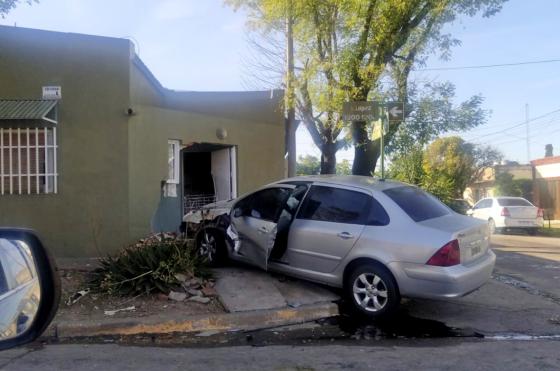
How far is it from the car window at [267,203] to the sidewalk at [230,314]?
929 mm

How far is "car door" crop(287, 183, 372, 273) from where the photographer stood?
21.5 ft

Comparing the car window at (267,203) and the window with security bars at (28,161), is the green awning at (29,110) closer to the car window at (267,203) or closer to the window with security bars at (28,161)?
the window with security bars at (28,161)

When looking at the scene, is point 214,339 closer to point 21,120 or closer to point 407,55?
point 21,120

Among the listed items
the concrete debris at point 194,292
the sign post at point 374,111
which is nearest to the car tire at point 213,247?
the concrete debris at point 194,292

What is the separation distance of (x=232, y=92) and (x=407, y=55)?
4.20 metres

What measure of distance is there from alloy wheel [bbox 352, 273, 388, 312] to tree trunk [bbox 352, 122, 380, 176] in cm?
642

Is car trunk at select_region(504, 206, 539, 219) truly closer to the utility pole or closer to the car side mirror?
the utility pole

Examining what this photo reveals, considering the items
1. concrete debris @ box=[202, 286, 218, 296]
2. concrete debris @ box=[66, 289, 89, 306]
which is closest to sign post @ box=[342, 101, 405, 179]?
concrete debris @ box=[202, 286, 218, 296]

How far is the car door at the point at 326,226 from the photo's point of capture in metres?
6.54

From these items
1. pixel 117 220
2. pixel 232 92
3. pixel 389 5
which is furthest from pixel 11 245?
pixel 389 5

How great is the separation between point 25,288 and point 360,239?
475 centimetres

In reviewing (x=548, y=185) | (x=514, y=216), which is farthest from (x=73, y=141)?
(x=548, y=185)

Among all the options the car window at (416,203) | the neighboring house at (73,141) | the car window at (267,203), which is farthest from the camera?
the neighboring house at (73,141)

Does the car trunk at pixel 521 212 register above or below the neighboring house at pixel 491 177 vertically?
below
